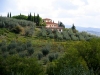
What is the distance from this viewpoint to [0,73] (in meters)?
24.9

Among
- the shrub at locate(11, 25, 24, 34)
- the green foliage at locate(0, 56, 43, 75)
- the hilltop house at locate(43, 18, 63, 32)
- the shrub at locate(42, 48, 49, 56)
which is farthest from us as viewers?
the hilltop house at locate(43, 18, 63, 32)

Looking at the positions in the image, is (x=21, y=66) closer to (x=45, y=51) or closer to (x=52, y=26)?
(x=45, y=51)

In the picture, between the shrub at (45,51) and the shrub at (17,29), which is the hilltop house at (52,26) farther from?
the shrub at (45,51)

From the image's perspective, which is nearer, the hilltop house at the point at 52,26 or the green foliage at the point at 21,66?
the green foliage at the point at 21,66

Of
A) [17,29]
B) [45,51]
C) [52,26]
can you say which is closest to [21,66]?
[45,51]

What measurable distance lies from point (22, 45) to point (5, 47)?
3992mm

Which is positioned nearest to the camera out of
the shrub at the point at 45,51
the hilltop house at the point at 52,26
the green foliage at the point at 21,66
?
the green foliage at the point at 21,66

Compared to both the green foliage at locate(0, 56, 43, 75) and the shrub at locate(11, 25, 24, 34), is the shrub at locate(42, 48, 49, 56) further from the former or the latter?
the shrub at locate(11, 25, 24, 34)

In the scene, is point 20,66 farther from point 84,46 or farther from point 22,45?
point 22,45

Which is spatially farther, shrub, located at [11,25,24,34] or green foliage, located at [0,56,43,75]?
shrub, located at [11,25,24,34]

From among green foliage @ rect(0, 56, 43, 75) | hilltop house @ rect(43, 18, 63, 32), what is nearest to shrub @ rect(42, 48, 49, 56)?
green foliage @ rect(0, 56, 43, 75)

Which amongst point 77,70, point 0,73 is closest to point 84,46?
point 0,73

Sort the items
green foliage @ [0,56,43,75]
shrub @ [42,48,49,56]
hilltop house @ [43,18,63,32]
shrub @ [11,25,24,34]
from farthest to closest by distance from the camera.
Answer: hilltop house @ [43,18,63,32], shrub @ [11,25,24,34], shrub @ [42,48,49,56], green foliage @ [0,56,43,75]

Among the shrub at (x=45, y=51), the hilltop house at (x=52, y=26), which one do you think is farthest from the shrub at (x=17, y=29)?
the shrub at (x=45, y=51)
